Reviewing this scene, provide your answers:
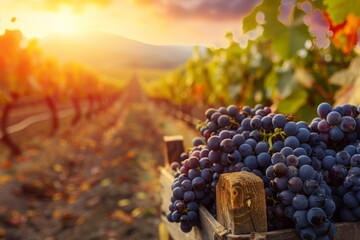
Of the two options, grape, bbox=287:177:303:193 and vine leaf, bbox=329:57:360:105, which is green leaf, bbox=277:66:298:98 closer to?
vine leaf, bbox=329:57:360:105

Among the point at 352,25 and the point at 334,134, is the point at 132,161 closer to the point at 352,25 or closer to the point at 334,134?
the point at 352,25

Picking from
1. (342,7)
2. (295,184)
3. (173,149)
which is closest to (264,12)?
(342,7)

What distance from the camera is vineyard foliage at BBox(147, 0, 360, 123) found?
2.43 m

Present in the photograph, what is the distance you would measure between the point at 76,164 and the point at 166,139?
8.17m

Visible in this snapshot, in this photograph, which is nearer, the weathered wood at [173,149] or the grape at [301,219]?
the grape at [301,219]

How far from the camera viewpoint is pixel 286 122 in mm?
1292

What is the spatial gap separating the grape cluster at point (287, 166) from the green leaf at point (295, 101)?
7.85 ft

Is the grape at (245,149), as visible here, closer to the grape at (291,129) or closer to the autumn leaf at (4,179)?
the grape at (291,129)

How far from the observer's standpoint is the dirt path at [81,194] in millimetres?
5328

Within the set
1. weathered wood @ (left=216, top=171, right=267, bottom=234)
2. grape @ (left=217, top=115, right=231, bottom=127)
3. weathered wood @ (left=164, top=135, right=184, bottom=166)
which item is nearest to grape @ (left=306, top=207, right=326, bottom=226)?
weathered wood @ (left=216, top=171, right=267, bottom=234)

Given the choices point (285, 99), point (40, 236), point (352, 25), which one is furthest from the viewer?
point (40, 236)

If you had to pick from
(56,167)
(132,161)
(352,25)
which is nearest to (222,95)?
(132,161)

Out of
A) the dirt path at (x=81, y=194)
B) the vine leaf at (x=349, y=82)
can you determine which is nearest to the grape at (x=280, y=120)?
the vine leaf at (x=349, y=82)

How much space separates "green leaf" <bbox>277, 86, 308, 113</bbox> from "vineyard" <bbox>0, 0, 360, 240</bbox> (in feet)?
0.05
